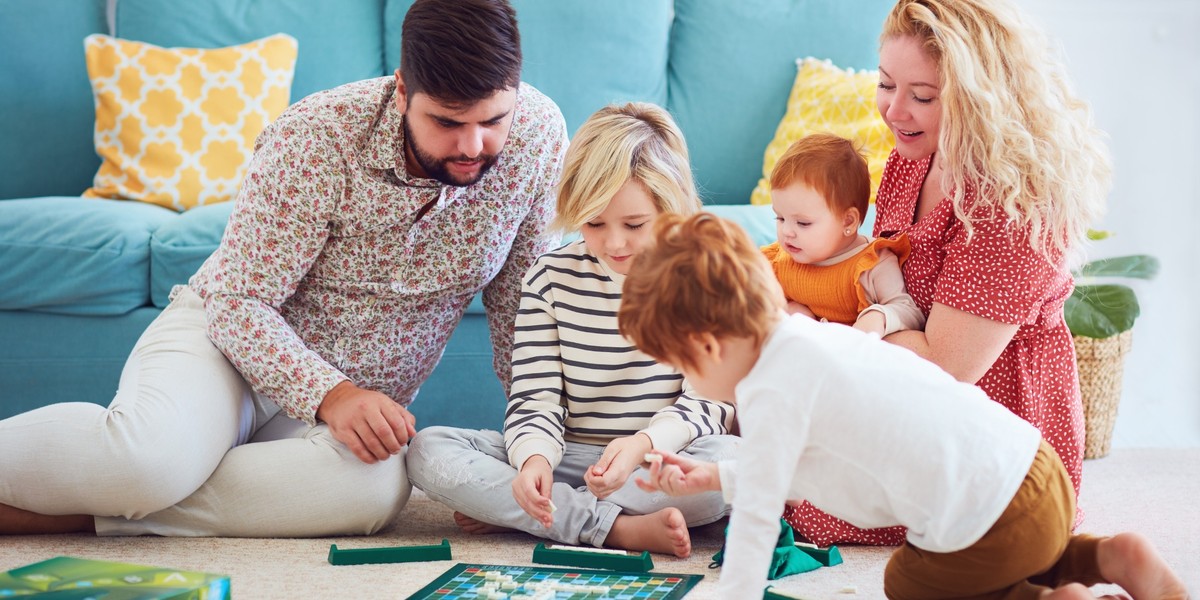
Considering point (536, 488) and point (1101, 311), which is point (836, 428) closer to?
point (536, 488)

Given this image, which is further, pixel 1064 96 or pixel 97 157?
pixel 97 157

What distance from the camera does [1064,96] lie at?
1.37m

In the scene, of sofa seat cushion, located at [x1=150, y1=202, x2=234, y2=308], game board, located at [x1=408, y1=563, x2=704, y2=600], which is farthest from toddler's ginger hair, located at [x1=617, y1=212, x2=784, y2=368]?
sofa seat cushion, located at [x1=150, y1=202, x2=234, y2=308]

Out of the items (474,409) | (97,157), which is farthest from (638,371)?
(97,157)

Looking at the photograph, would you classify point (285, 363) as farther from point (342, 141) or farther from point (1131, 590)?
point (1131, 590)

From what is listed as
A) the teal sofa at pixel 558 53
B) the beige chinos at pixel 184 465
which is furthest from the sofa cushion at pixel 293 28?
the beige chinos at pixel 184 465

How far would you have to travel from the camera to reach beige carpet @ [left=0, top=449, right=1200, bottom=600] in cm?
129

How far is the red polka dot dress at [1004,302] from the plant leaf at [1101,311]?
2.28ft

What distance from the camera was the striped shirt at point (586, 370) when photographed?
60.3 inches

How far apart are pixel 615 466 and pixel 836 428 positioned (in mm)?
402

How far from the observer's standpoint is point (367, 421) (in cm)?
148

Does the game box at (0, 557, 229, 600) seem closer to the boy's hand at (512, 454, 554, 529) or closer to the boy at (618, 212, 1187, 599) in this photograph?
the boy's hand at (512, 454, 554, 529)

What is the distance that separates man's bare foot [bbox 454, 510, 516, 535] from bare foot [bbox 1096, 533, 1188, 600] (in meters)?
0.79

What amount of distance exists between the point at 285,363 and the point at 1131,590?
106cm
